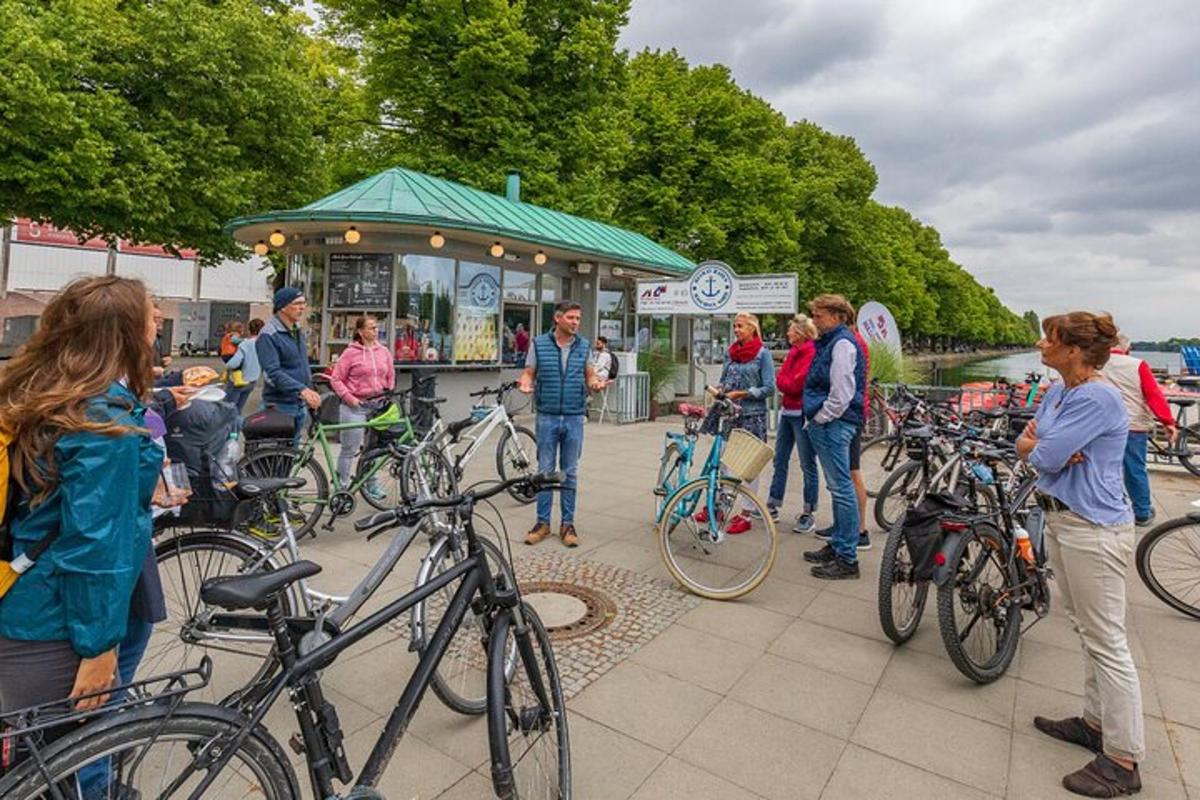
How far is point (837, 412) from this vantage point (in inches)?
177

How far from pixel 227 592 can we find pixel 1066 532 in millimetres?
2988

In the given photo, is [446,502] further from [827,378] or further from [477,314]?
[477,314]

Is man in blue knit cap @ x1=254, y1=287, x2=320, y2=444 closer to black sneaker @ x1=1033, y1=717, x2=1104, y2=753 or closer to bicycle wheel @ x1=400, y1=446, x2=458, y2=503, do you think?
bicycle wheel @ x1=400, y1=446, x2=458, y2=503

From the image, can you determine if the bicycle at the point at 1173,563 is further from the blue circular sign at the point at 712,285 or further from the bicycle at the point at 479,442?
the blue circular sign at the point at 712,285

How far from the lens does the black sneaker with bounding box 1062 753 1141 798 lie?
7.89 ft

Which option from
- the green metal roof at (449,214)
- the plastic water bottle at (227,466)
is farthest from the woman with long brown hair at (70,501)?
the green metal roof at (449,214)

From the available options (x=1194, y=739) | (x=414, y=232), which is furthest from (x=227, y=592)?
(x=414, y=232)

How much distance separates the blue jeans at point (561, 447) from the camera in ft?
16.9

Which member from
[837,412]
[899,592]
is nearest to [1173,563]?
[899,592]

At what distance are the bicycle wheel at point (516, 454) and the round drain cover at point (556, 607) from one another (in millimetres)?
2256

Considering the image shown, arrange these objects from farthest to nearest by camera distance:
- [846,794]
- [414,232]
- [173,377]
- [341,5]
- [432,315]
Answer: [341,5] < [432,315] < [414,232] < [173,377] < [846,794]

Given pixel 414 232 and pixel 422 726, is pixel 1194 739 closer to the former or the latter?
pixel 422 726

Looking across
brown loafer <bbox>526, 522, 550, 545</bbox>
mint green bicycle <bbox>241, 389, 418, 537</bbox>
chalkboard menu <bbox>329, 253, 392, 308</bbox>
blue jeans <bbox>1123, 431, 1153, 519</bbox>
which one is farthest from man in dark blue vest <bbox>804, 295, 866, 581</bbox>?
chalkboard menu <bbox>329, 253, 392, 308</bbox>

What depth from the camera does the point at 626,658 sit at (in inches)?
133
